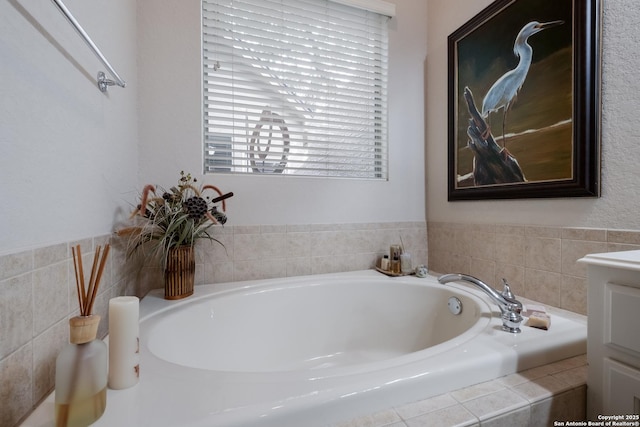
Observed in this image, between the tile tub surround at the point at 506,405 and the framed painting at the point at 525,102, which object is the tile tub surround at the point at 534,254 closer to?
the framed painting at the point at 525,102

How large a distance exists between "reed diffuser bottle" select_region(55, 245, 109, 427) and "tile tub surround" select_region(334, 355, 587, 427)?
18.9 inches

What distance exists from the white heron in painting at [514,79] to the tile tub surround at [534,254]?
18.9 inches

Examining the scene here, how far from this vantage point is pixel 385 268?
163cm

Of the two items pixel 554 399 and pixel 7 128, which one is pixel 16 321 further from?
pixel 554 399

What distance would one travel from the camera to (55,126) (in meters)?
0.67

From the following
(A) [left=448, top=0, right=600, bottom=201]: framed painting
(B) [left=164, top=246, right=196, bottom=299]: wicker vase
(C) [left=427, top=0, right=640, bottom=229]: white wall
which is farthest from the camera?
(B) [left=164, top=246, right=196, bottom=299]: wicker vase

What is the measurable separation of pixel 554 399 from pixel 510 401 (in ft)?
0.43

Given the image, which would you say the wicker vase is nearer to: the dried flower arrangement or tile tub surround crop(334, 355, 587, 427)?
the dried flower arrangement

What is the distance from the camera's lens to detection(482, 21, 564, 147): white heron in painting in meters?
1.20

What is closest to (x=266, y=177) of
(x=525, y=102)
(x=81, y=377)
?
(x=81, y=377)

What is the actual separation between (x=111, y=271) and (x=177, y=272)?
239 mm

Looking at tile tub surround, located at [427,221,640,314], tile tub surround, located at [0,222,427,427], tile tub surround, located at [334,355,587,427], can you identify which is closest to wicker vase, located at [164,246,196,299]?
tile tub surround, located at [0,222,427,427]

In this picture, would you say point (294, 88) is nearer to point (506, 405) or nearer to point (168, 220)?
point (168, 220)

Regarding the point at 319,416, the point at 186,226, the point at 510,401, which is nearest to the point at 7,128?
the point at 186,226
